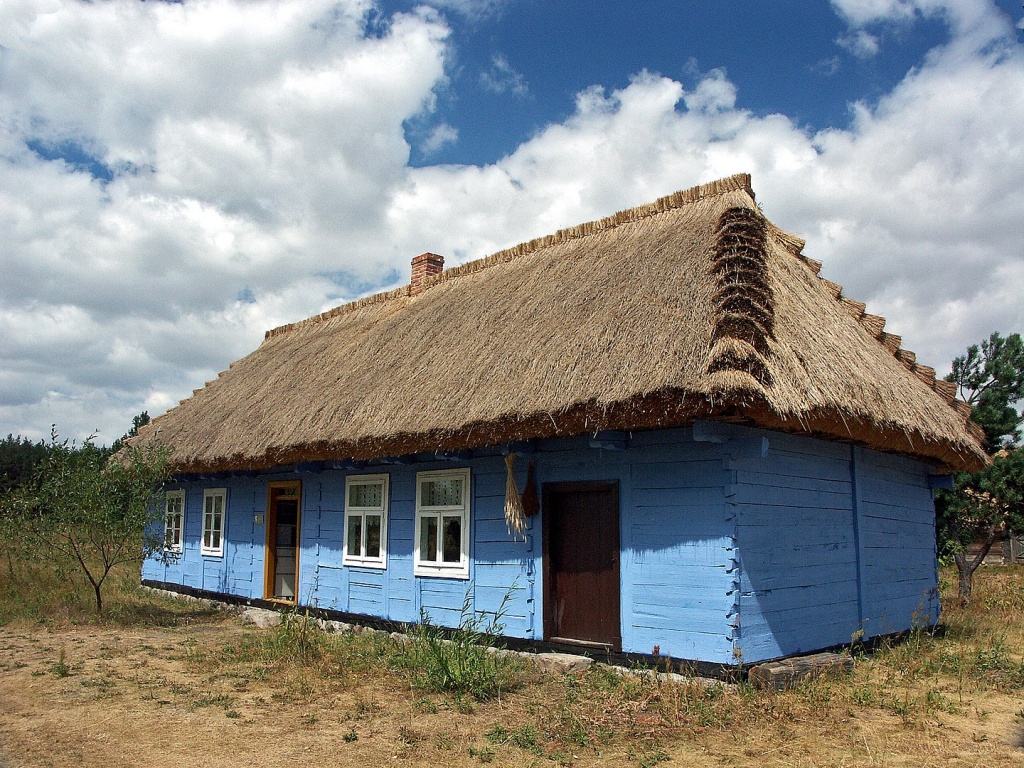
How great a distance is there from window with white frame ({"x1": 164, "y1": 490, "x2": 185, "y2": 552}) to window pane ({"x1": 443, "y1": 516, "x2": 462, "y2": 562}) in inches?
305

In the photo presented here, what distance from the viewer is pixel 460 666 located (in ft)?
22.6

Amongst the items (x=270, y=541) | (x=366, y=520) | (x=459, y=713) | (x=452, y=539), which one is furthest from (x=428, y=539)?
(x=270, y=541)

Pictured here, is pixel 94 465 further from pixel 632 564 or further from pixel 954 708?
pixel 954 708

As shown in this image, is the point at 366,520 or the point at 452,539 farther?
the point at 366,520

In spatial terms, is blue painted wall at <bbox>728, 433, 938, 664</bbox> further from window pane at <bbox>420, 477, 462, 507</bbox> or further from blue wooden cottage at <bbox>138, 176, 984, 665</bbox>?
window pane at <bbox>420, 477, 462, 507</bbox>

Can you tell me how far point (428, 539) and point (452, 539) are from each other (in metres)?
0.44

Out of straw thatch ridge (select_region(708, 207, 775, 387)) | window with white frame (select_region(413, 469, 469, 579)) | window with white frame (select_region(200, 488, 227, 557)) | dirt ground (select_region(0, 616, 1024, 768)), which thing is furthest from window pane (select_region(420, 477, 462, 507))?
window with white frame (select_region(200, 488, 227, 557))

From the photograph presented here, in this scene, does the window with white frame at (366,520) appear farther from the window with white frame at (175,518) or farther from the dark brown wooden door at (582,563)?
the window with white frame at (175,518)

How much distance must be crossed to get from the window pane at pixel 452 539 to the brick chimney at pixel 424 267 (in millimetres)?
6019

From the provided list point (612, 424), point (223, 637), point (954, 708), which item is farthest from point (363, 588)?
point (954, 708)

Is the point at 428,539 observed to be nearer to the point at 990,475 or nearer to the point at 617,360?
the point at 617,360

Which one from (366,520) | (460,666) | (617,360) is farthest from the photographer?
(366,520)

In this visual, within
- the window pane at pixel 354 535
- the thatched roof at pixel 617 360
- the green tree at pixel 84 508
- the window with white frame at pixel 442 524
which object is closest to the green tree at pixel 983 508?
the thatched roof at pixel 617 360

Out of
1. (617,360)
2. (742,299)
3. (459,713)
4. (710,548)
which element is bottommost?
(459,713)
